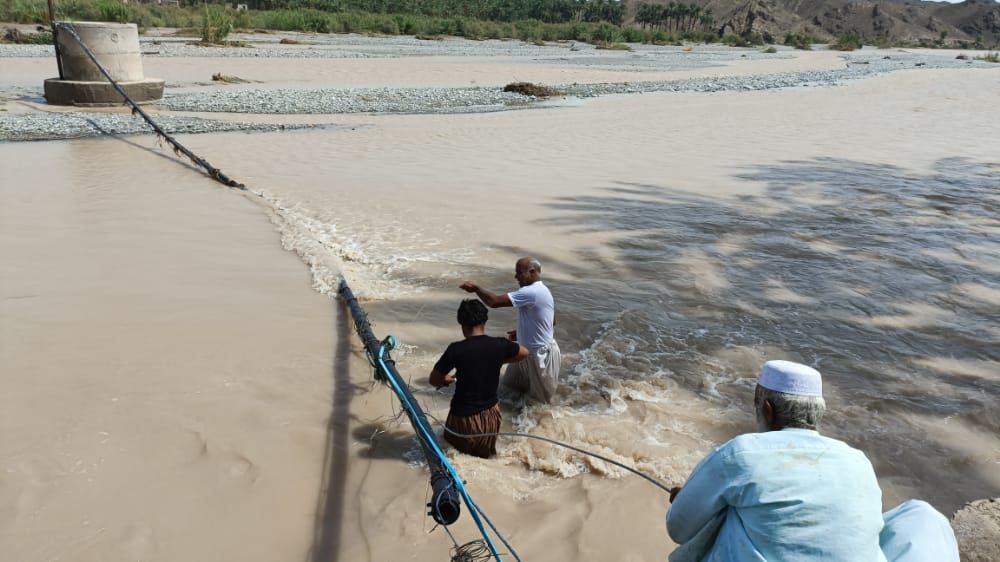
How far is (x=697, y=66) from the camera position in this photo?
43.6m

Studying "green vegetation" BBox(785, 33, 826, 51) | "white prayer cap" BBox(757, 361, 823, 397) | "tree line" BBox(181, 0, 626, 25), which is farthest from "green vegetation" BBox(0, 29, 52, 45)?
"green vegetation" BBox(785, 33, 826, 51)

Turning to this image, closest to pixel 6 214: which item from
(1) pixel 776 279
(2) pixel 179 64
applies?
(1) pixel 776 279

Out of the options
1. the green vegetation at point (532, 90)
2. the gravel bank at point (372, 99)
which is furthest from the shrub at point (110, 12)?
the green vegetation at point (532, 90)

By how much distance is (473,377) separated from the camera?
4121 mm

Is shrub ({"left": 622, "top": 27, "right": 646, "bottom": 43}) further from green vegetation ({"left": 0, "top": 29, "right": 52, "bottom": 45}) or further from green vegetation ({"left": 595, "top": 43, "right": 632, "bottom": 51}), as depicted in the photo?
green vegetation ({"left": 0, "top": 29, "right": 52, "bottom": 45})

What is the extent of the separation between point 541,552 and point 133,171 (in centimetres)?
1034

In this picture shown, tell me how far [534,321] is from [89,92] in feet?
54.3

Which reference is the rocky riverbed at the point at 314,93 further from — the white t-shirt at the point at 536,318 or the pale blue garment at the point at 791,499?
the pale blue garment at the point at 791,499

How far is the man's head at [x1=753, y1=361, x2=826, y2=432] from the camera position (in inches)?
91.7

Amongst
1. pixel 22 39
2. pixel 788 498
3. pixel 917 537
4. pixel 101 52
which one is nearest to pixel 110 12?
pixel 22 39

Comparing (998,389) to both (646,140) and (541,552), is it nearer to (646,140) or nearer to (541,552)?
(541,552)

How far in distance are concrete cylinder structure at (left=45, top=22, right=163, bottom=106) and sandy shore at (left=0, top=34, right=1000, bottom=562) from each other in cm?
486

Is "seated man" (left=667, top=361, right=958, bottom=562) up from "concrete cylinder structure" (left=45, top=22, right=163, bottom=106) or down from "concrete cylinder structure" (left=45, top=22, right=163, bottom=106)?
down

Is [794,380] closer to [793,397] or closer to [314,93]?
[793,397]
